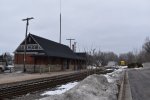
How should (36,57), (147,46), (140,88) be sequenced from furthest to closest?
(147,46), (36,57), (140,88)

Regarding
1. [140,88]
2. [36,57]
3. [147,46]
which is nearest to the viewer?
[140,88]

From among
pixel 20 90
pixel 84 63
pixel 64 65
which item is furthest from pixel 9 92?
pixel 84 63

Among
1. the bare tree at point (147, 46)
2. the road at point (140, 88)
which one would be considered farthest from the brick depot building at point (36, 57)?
the bare tree at point (147, 46)

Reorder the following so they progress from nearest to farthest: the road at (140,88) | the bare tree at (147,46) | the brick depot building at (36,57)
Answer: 1. the road at (140,88)
2. the brick depot building at (36,57)
3. the bare tree at (147,46)

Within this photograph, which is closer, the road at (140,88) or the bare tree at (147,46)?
the road at (140,88)

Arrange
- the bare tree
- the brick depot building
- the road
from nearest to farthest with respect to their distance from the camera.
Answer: the road < the brick depot building < the bare tree

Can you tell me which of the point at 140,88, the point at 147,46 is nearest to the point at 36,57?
the point at 140,88

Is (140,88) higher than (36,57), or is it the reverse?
(36,57)

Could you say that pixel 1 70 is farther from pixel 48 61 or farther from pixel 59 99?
pixel 59 99

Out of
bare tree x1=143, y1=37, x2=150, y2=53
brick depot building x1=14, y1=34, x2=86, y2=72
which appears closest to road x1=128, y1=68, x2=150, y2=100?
brick depot building x1=14, y1=34, x2=86, y2=72

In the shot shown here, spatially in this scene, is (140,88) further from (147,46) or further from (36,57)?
(147,46)

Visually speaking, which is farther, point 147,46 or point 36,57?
point 147,46

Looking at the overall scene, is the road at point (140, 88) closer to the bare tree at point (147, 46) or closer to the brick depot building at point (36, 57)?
the brick depot building at point (36, 57)

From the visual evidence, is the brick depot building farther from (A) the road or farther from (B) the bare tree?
(B) the bare tree
